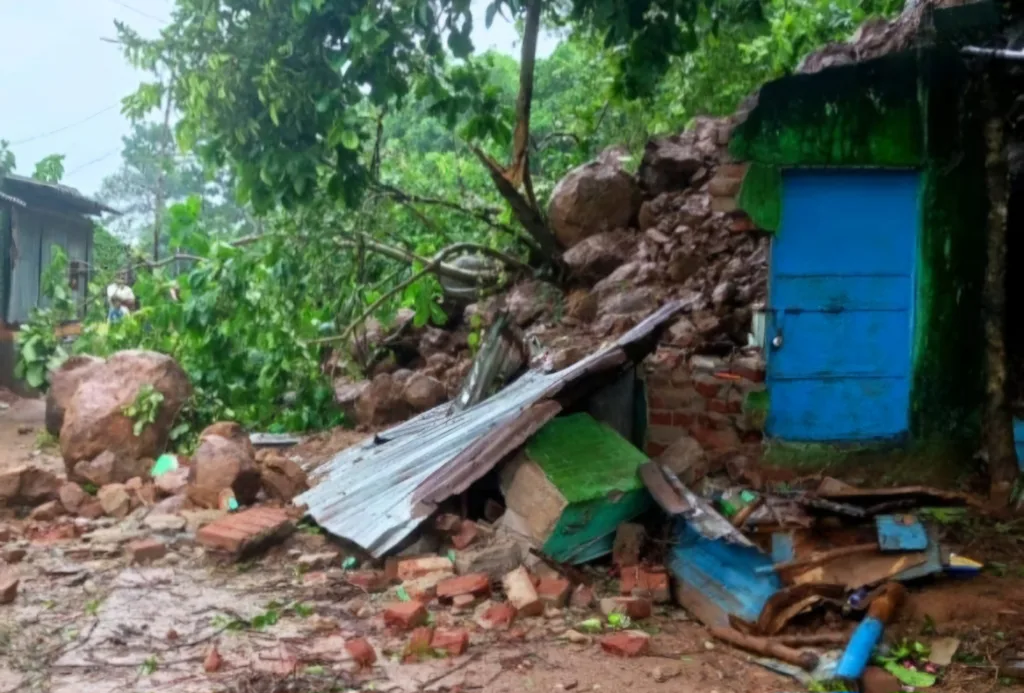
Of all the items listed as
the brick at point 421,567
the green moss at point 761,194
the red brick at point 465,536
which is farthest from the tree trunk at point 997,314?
the brick at point 421,567

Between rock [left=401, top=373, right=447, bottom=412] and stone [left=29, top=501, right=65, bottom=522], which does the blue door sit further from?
stone [left=29, top=501, right=65, bottom=522]

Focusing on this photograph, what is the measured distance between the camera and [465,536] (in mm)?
5082

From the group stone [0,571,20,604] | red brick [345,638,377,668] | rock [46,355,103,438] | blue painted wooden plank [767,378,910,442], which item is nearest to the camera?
red brick [345,638,377,668]

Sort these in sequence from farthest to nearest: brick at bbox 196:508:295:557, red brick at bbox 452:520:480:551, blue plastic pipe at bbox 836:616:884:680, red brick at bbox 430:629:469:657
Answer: brick at bbox 196:508:295:557, red brick at bbox 452:520:480:551, red brick at bbox 430:629:469:657, blue plastic pipe at bbox 836:616:884:680

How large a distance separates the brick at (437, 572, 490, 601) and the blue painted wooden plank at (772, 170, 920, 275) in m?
2.78

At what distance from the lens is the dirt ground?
385 cm

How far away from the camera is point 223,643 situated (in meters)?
4.23

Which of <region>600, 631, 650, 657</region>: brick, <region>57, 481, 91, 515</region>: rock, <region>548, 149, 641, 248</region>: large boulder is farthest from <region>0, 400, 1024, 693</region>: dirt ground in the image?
<region>548, 149, 641, 248</region>: large boulder

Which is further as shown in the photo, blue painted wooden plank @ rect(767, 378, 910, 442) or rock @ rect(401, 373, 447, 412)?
rock @ rect(401, 373, 447, 412)

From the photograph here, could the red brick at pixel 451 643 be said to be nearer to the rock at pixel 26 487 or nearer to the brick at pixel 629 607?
the brick at pixel 629 607

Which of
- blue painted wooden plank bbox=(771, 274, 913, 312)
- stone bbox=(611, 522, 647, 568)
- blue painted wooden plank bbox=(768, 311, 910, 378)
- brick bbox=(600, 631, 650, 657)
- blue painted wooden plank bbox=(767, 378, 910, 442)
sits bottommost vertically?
brick bbox=(600, 631, 650, 657)

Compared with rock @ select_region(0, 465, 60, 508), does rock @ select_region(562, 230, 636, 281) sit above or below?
above

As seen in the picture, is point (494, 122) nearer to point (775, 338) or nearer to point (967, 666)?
point (775, 338)

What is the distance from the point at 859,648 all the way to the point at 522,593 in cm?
151
